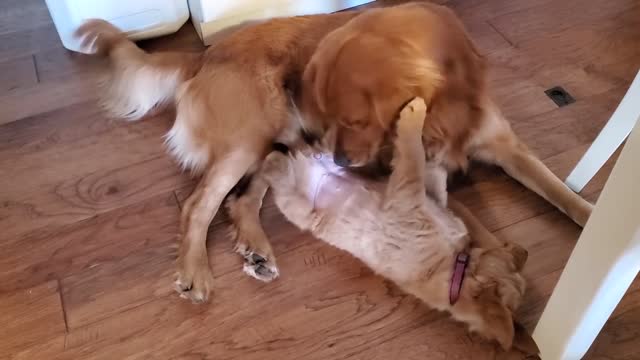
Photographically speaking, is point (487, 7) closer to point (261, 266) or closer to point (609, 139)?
point (609, 139)

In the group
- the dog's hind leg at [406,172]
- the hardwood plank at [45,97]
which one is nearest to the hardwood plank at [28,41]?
the hardwood plank at [45,97]

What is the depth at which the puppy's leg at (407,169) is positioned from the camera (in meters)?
1.47

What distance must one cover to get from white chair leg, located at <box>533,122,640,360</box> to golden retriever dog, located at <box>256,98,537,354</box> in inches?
2.6

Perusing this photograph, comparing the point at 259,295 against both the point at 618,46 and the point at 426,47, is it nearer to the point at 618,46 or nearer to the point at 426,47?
the point at 426,47

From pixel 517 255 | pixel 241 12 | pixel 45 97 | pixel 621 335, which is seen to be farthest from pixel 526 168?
pixel 45 97

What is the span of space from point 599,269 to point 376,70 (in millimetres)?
587

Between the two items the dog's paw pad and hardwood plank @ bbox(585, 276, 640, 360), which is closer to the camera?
hardwood plank @ bbox(585, 276, 640, 360)

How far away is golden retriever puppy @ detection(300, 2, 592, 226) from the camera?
1404 millimetres

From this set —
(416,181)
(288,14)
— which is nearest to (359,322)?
(416,181)

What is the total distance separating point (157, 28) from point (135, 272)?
926mm

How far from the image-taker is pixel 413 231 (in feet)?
4.91

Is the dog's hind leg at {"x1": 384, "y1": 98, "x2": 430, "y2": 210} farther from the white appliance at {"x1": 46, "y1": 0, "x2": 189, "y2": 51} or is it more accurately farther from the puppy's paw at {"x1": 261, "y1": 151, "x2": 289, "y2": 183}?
the white appliance at {"x1": 46, "y1": 0, "x2": 189, "y2": 51}

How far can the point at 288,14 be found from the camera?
226 cm

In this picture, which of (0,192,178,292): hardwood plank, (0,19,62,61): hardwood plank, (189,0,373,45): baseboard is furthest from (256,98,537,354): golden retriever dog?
(0,19,62,61): hardwood plank
